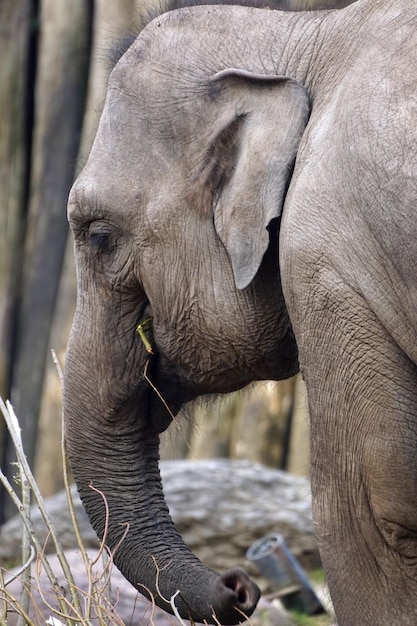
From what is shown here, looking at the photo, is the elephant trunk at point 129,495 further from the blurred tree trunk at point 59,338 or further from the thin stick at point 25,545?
the blurred tree trunk at point 59,338

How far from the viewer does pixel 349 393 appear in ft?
8.75

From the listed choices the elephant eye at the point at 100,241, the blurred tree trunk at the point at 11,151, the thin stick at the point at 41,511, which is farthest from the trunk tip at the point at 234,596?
the blurred tree trunk at the point at 11,151

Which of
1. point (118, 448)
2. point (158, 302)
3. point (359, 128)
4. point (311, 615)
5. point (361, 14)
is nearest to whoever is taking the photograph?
point (359, 128)

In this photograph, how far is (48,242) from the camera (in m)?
8.16

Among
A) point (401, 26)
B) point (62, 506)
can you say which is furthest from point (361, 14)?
point (62, 506)

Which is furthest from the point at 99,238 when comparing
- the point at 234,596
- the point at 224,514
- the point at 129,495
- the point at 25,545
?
the point at 224,514

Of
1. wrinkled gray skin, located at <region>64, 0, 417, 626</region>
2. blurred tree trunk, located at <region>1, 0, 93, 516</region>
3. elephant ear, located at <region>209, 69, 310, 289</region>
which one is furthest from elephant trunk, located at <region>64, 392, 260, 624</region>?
blurred tree trunk, located at <region>1, 0, 93, 516</region>

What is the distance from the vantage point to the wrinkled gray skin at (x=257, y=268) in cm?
261

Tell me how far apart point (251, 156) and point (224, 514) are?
3601 millimetres

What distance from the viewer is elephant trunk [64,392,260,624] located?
133 inches

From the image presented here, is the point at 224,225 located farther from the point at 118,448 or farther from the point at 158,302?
the point at 118,448

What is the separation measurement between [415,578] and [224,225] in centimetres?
97

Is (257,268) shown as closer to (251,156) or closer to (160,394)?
(251,156)

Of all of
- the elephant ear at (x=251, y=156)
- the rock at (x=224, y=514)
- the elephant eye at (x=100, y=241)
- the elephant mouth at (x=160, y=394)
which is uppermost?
the elephant ear at (x=251, y=156)
